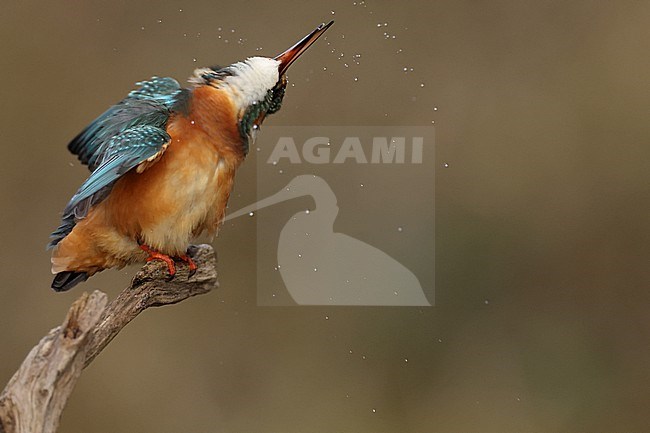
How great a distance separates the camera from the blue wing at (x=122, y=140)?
5.30ft

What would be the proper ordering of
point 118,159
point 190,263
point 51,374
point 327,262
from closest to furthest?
point 51,374 → point 118,159 → point 190,263 → point 327,262

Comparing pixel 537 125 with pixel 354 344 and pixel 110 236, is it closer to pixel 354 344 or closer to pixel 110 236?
pixel 354 344

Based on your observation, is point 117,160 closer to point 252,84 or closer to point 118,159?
point 118,159

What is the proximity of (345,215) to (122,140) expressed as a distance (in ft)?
4.69

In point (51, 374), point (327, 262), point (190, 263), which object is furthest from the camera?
point (327, 262)

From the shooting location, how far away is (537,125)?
3.23 m

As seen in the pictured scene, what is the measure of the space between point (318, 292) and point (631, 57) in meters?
1.32

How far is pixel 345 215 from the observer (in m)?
3.04

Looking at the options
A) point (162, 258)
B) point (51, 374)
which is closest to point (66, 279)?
point (162, 258)

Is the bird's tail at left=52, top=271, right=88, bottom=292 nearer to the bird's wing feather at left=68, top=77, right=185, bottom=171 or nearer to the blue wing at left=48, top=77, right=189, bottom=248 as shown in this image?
the blue wing at left=48, top=77, right=189, bottom=248

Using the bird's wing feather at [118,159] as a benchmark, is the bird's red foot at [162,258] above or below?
below

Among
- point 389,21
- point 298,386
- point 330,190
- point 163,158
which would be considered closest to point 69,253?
point 163,158

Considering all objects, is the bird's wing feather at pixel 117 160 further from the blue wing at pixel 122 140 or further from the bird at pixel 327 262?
the bird at pixel 327 262

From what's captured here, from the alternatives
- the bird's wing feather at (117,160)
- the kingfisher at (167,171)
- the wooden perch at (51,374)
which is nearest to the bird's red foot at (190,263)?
the kingfisher at (167,171)
